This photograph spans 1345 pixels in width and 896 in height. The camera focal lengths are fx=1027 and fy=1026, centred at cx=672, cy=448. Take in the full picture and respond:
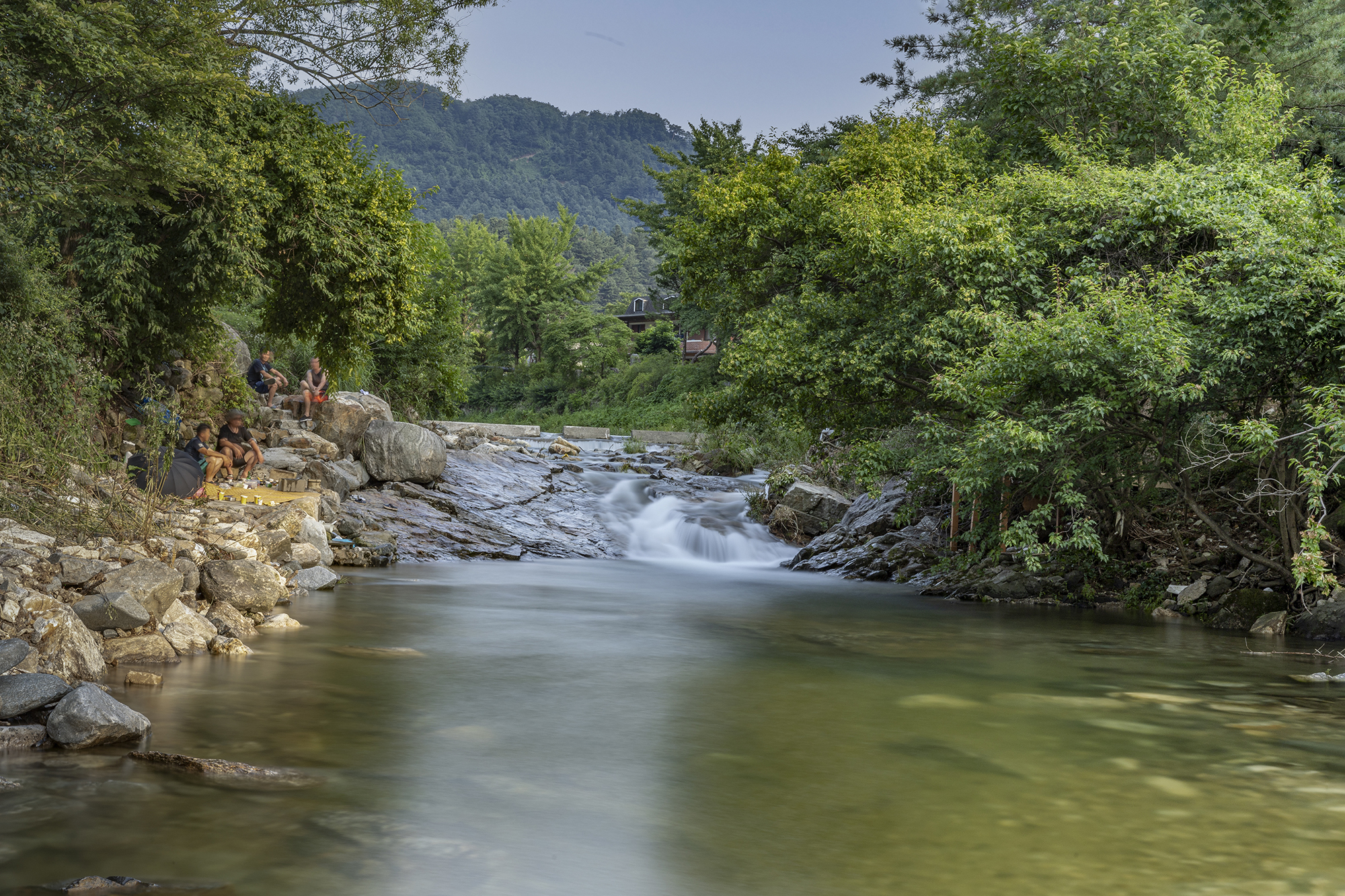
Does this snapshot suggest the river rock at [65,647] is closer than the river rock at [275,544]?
Yes

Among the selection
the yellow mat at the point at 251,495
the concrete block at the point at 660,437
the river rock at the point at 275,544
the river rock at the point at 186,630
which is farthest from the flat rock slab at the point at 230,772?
the concrete block at the point at 660,437

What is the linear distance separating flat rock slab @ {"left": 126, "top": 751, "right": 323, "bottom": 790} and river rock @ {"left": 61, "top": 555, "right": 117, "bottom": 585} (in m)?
3.21

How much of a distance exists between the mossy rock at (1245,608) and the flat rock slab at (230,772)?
12.7 meters

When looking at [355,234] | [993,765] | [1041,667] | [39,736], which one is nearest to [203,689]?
[39,736]

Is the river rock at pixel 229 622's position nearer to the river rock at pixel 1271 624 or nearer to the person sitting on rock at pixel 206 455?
the person sitting on rock at pixel 206 455

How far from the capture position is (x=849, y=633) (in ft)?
42.8

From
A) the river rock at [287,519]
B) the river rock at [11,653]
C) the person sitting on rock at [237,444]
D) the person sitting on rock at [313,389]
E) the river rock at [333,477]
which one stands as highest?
the person sitting on rock at [313,389]

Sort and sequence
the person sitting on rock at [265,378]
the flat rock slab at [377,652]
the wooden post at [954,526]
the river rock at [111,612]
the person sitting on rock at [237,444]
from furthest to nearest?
the person sitting on rock at [265,378] < the wooden post at [954,526] < the person sitting on rock at [237,444] < the flat rock slab at [377,652] < the river rock at [111,612]

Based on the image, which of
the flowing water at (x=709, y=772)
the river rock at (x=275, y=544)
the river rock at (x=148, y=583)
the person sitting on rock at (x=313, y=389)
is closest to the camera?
the flowing water at (x=709, y=772)

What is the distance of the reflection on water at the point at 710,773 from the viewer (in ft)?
16.2

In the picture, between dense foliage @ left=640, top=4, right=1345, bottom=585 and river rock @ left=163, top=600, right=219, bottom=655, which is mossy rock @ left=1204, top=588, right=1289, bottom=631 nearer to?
dense foliage @ left=640, top=4, right=1345, bottom=585

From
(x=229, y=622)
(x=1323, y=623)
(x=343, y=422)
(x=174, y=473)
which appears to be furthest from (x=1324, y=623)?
(x=343, y=422)

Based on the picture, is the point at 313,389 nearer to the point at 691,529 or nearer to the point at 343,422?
the point at 343,422

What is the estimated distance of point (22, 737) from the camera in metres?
6.25
